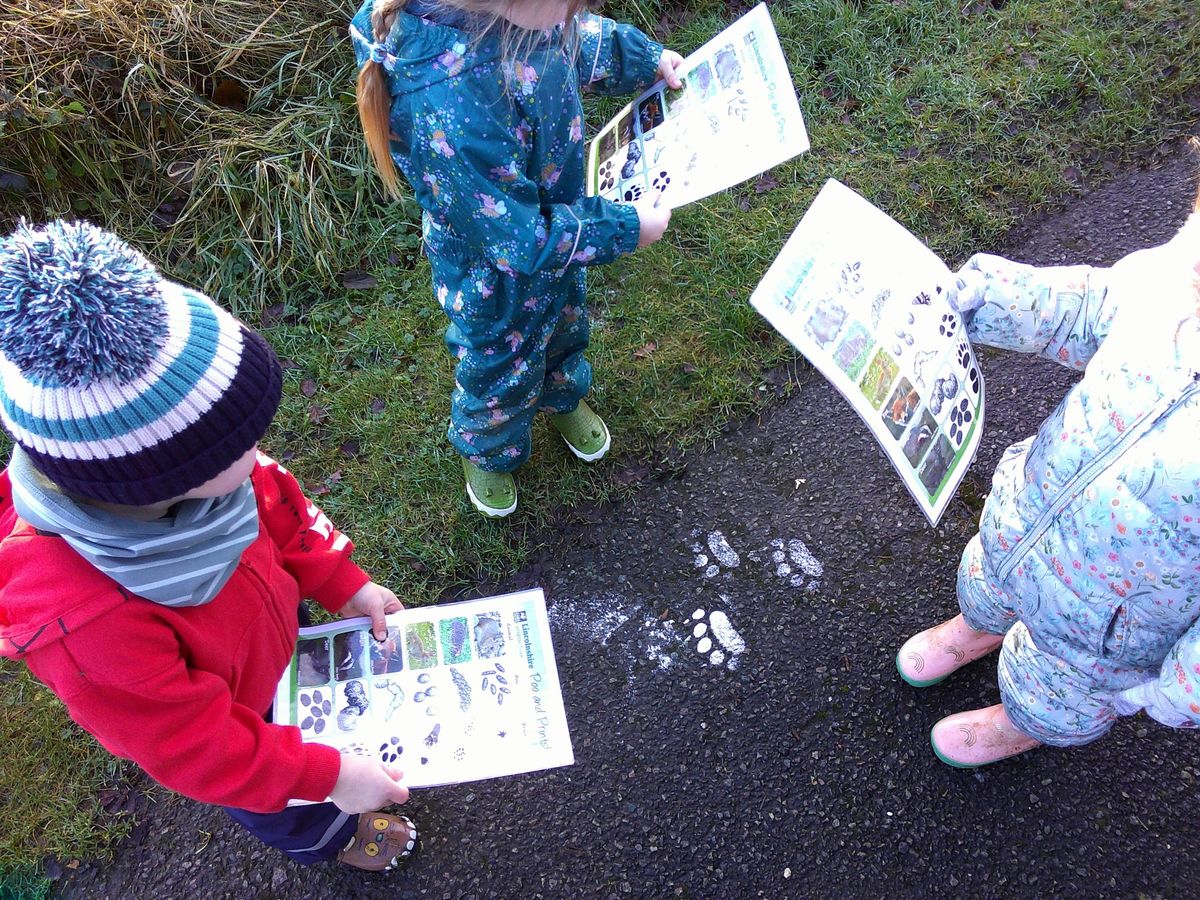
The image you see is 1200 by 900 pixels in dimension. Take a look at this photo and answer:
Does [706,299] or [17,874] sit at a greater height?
[706,299]

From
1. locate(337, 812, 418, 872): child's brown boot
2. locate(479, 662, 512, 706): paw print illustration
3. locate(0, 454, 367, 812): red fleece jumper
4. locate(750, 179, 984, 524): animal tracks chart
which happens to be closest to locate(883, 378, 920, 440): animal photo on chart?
locate(750, 179, 984, 524): animal tracks chart

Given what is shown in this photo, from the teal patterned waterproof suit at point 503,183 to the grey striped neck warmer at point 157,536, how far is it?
0.79 meters

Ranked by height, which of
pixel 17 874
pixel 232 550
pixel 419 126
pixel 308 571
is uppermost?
pixel 419 126

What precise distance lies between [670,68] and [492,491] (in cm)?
140

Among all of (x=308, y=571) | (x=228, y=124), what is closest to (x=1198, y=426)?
(x=308, y=571)

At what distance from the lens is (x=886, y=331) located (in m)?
1.74

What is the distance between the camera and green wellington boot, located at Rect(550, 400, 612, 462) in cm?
279

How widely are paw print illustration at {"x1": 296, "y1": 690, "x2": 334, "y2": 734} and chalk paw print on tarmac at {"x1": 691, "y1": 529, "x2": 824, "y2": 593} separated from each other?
48.4 inches

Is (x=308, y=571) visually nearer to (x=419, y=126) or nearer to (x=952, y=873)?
(x=419, y=126)

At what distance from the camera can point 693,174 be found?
2.16 meters

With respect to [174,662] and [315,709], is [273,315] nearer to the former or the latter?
[315,709]

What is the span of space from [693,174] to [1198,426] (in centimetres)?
130

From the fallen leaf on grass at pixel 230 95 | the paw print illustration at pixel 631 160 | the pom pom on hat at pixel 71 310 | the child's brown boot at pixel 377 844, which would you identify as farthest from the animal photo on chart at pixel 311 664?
the fallen leaf on grass at pixel 230 95

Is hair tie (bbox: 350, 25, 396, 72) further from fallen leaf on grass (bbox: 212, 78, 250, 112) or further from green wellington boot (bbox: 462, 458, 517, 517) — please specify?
fallen leaf on grass (bbox: 212, 78, 250, 112)
